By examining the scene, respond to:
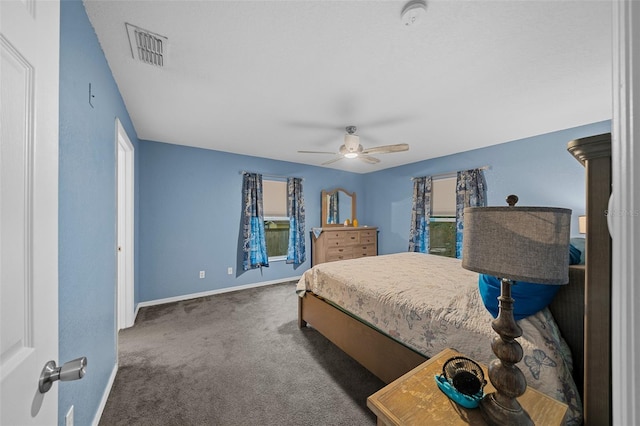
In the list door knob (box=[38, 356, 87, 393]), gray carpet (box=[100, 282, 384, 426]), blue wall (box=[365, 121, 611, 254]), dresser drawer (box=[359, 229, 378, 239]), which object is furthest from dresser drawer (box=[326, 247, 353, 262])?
door knob (box=[38, 356, 87, 393])

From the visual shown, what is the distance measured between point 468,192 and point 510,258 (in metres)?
3.56

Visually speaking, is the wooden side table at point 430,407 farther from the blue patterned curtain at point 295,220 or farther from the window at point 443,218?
the blue patterned curtain at point 295,220

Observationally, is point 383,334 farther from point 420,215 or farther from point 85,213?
point 420,215

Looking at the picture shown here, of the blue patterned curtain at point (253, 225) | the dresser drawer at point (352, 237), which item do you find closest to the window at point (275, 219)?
the blue patterned curtain at point (253, 225)

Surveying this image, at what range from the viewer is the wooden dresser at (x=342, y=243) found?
4.75 m

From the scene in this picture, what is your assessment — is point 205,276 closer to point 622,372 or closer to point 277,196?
point 277,196

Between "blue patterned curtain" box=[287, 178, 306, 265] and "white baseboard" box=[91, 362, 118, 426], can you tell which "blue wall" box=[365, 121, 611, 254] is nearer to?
"blue patterned curtain" box=[287, 178, 306, 265]

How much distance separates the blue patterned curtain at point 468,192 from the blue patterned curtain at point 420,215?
54 centimetres

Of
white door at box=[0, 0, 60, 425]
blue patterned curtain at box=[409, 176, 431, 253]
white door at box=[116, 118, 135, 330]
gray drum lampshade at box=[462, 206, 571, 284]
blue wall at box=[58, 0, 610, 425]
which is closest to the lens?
white door at box=[0, 0, 60, 425]

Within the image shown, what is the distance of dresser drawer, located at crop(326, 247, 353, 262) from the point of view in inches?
187

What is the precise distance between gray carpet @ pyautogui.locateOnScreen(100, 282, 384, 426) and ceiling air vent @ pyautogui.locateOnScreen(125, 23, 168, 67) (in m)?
2.41

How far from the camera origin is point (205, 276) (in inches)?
150

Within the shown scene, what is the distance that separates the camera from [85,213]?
133 centimetres
